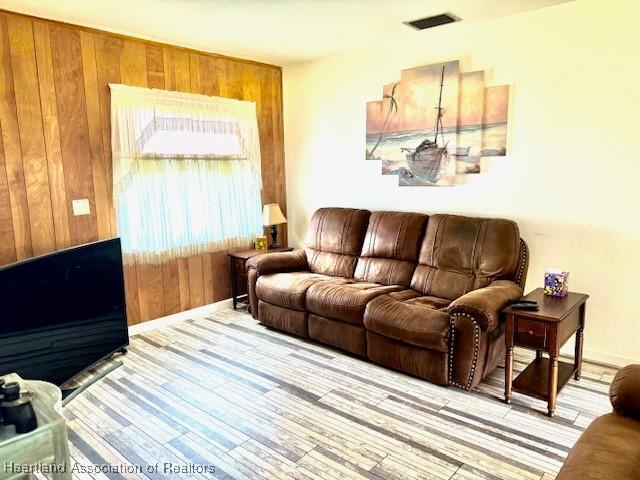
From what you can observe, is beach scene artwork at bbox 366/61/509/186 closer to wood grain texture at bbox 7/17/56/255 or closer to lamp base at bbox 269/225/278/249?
lamp base at bbox 269/225/278/249

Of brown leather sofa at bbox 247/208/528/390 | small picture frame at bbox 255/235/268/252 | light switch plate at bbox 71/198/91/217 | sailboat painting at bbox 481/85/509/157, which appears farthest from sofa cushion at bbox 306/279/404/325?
light switch plate at bbox 71/198/91/217

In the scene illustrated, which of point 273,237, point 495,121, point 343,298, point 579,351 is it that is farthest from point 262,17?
point 579,351

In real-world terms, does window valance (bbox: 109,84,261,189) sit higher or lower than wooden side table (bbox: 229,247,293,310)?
higher

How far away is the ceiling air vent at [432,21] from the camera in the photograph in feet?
10.6

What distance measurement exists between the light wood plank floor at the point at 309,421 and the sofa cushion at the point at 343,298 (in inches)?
13.5

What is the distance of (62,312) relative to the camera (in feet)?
8.86

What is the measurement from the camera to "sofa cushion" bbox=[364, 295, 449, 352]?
2738mm

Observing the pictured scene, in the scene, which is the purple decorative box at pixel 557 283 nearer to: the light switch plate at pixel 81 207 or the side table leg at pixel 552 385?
the side table leg at pixel 552 385

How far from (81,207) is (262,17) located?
1.95 metres

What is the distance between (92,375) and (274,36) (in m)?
2.92

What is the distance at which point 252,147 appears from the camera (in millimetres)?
4512

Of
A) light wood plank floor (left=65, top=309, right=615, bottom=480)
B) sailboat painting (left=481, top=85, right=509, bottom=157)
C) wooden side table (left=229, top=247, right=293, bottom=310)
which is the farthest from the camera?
wooden side table (left=229, top=247, right=293, bottom=310)

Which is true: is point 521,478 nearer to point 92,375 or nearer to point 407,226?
point 407,226

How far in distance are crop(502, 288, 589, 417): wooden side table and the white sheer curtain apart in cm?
274
